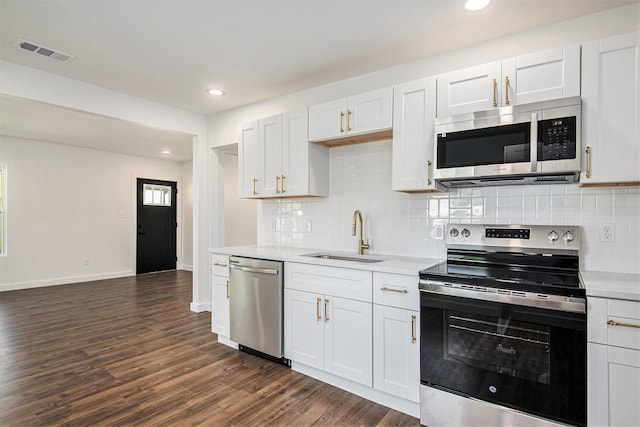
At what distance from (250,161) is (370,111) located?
1457 millimetres

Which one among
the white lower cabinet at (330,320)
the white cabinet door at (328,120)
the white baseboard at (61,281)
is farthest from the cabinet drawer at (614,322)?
the white baseboard at (61,281)

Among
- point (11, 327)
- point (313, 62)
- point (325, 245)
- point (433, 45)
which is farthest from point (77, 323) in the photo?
point (433, 45)

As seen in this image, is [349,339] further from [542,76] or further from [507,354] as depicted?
[542,76]

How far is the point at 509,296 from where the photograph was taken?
175 centimetres

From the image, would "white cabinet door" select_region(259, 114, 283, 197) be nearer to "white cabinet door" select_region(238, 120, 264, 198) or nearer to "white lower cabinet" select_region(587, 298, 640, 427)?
"white cabinet door" select_region(238, 120, 264, 198)

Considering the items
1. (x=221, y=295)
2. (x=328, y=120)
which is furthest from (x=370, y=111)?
(x=221, y=295)

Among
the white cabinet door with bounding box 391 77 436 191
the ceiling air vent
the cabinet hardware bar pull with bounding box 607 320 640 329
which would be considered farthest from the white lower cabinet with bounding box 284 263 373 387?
the ceiling air vent

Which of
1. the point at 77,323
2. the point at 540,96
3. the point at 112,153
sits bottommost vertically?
the point at 77,323

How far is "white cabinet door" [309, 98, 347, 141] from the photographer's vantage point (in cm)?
278

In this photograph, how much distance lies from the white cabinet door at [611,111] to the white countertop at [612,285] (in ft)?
1.74

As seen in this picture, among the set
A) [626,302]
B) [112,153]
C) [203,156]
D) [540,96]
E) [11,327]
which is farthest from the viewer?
[112,153]

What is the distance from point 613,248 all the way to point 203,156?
4245 mm

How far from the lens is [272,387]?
2486 millimetres

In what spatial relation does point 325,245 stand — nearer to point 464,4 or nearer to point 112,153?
point 464,4
